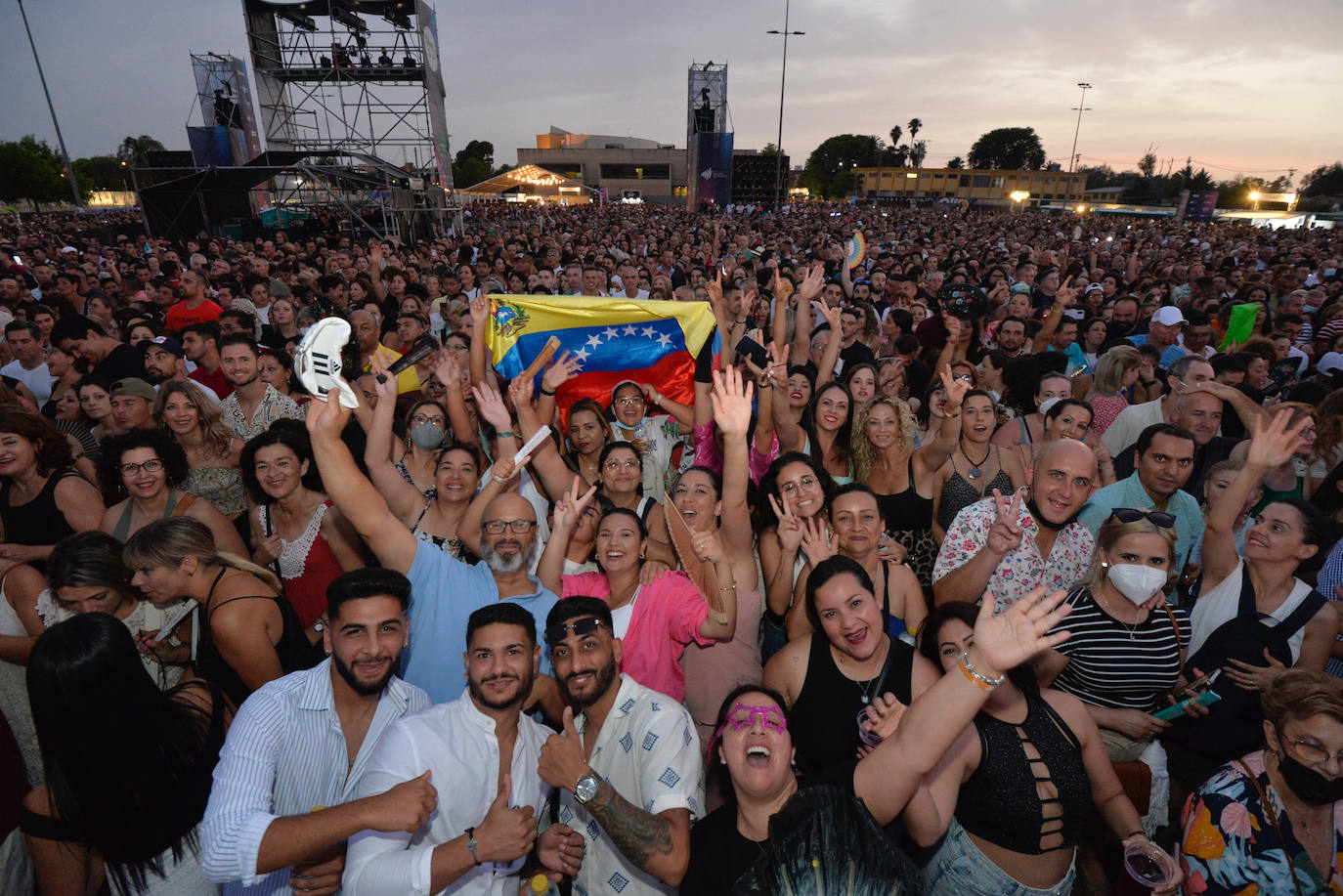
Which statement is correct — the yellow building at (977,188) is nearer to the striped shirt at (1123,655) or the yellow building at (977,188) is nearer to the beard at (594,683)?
the striped shirt at (1123,655)

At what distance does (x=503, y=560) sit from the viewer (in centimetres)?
300

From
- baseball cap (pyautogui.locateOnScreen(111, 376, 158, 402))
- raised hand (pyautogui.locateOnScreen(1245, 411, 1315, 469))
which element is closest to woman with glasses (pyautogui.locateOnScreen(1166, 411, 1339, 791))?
raised hand (pyautogui.locateOnScreen(1245, 411, 1315, 469))

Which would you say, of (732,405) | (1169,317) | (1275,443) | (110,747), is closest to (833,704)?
(732,405)

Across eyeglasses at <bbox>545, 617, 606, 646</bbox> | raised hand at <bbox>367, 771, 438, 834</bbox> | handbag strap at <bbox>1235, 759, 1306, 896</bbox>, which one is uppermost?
eyeglasses at <bbox>545, 617, 606, 646</bbox>

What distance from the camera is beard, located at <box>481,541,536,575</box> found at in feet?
9.84

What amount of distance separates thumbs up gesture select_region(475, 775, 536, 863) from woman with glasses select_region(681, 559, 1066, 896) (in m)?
0.59

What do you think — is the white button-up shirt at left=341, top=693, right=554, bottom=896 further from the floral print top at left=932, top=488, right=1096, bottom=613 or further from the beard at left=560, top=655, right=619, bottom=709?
the floral print top at left=932, top=488, right=1096, bottom=613

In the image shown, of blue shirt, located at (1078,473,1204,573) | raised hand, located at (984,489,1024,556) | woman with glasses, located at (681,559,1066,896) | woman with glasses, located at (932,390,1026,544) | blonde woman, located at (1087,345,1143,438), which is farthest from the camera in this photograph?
blonde woman, located at (1087,345,1143,438)

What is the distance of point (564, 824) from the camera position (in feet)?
7.65

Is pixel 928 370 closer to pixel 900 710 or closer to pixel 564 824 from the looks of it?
pixel 900 710

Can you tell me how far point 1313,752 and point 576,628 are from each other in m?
2.55

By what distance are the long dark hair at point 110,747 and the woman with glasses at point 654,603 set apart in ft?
4.47

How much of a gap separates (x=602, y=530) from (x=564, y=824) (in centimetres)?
124

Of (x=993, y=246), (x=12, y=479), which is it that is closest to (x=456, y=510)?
(x=12, y=479)
